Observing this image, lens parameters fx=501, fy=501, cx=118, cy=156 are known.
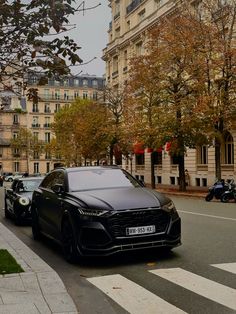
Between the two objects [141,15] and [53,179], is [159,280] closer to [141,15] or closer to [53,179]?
[53,179]

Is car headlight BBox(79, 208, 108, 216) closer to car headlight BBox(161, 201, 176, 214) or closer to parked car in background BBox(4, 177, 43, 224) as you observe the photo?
car headlight BBox(161, 201, 176, 214)

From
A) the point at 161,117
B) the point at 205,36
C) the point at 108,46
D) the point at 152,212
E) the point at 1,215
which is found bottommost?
the point at 1,215

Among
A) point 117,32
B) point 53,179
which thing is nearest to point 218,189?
point 53,179

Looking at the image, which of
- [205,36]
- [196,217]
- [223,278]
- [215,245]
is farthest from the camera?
[205,36]

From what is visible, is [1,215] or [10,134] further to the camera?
[10,134]

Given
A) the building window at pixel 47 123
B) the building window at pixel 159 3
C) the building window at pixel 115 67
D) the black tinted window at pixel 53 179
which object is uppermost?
the building window at pixel 159 3

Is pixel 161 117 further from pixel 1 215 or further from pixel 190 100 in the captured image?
pixel 1 215

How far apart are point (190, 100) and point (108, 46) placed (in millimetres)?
36358

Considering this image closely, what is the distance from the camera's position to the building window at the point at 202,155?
4098 centimetres

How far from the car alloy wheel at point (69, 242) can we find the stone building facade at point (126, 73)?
2638 cm

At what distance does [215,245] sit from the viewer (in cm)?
979

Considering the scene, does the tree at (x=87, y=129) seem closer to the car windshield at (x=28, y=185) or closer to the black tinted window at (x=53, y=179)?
the car windshield at (x=28, y=185)

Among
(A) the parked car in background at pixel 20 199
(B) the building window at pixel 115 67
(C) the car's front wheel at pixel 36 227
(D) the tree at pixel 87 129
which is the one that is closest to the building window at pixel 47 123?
(D) the tree at pixel 87 129

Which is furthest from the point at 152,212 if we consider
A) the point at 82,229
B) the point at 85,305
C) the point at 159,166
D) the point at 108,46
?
the point at 108,46
